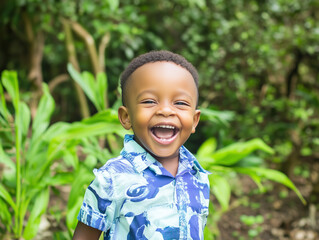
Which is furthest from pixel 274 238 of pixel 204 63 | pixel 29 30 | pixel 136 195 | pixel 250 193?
pixel 29 30

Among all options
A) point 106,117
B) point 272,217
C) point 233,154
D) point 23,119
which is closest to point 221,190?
point 233,154

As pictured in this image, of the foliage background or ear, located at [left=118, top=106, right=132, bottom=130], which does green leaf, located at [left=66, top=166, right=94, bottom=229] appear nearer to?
ear, located at [left=118, top=106, right=132, bottom=130]

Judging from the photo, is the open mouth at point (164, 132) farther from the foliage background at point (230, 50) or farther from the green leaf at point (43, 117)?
the foliage background at point (230, 50)

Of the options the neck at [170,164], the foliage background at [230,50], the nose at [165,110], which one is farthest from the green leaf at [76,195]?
the foliage background at [230,50]

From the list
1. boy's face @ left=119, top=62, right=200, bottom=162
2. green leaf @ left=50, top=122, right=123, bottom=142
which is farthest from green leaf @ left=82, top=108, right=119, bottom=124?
boy's face @ left=119, top=62, right=200, bottom=162

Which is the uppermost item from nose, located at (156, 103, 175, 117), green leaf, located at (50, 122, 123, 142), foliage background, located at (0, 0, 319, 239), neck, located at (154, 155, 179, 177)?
foliage background, located at (0, 0, 319, 239)

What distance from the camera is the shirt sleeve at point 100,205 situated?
2.95ft

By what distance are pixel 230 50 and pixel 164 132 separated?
292 cm

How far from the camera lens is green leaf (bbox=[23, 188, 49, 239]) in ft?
4.80

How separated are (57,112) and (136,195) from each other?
4.14 metres

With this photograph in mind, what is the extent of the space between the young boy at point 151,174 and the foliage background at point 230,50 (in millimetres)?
2132

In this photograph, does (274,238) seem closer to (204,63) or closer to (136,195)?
(204,63)

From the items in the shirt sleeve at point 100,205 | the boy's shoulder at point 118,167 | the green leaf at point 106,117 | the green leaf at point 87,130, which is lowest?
the shirt sleeve at point 100,205

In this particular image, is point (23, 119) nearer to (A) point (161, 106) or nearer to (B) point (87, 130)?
(B) point (87, 130)
